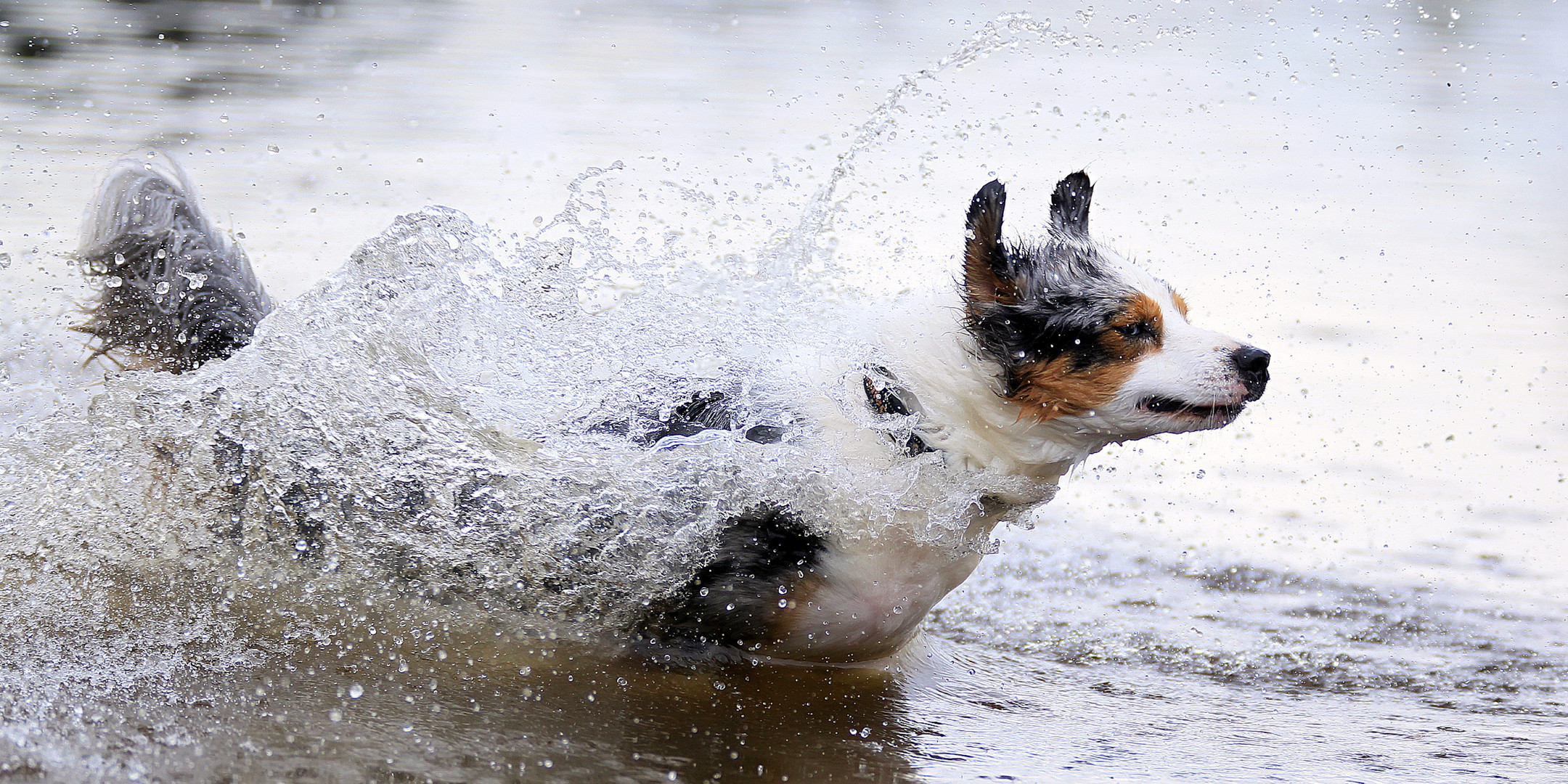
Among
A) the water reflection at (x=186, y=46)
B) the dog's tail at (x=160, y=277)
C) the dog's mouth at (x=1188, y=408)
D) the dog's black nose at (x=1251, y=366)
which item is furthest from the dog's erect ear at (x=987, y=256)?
the water reflection at (x=186, y=46)

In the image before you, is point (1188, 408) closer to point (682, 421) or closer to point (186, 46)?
point (682, 421)

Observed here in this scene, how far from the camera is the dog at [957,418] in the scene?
2641 mm

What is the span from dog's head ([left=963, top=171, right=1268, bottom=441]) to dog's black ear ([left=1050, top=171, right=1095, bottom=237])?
1.07 feet

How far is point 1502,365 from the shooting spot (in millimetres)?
5477

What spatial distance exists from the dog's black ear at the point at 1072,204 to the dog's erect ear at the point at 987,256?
385mm

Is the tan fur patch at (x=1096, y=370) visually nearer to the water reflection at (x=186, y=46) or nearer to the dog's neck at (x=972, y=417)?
the dog's neck at (x=972, y=417)

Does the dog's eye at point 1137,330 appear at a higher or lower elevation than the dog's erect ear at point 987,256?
lower

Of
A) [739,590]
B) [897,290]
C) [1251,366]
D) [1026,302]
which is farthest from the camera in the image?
[897,290]

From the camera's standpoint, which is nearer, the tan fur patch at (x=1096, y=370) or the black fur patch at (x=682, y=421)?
the tan fur patch at (x=1096, y=370)

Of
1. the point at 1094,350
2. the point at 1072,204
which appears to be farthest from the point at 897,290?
the point at 1094,350

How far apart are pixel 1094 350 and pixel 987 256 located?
0.32 meters

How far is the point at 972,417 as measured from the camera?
272 centimetres

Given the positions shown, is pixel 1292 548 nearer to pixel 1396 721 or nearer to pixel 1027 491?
pixel 1396 721

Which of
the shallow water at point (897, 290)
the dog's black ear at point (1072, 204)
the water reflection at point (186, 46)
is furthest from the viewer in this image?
the water reflection at point (186, 46)
